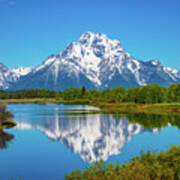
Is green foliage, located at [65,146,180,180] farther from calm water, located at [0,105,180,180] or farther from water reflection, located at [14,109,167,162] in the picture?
water reflection, located at [14,109,167,162]

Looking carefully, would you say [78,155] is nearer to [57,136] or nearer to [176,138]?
[57,136]

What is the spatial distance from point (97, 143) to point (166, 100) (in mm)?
117037

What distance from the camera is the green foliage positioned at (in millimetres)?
18805

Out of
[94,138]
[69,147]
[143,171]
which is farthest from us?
[94,138]

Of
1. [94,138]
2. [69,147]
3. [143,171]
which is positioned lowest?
[69,147]

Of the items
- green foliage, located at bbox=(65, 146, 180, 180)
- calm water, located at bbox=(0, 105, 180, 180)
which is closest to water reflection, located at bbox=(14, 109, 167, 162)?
calm water, located at bbox=(0, 105, 180, 180)

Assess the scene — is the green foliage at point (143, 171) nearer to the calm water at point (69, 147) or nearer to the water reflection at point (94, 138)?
the calm water at point (69, 147)

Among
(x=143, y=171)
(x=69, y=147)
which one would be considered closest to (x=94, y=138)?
(x=69, y=147)

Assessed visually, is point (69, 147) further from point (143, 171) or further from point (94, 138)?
point (143, 171)

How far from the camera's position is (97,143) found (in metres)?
51.0

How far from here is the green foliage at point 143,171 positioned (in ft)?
61.7

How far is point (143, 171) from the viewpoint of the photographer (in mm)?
19188

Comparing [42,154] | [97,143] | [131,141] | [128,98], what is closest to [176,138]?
[131,141]

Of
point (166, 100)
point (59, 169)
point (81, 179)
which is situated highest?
point (166, 100)
